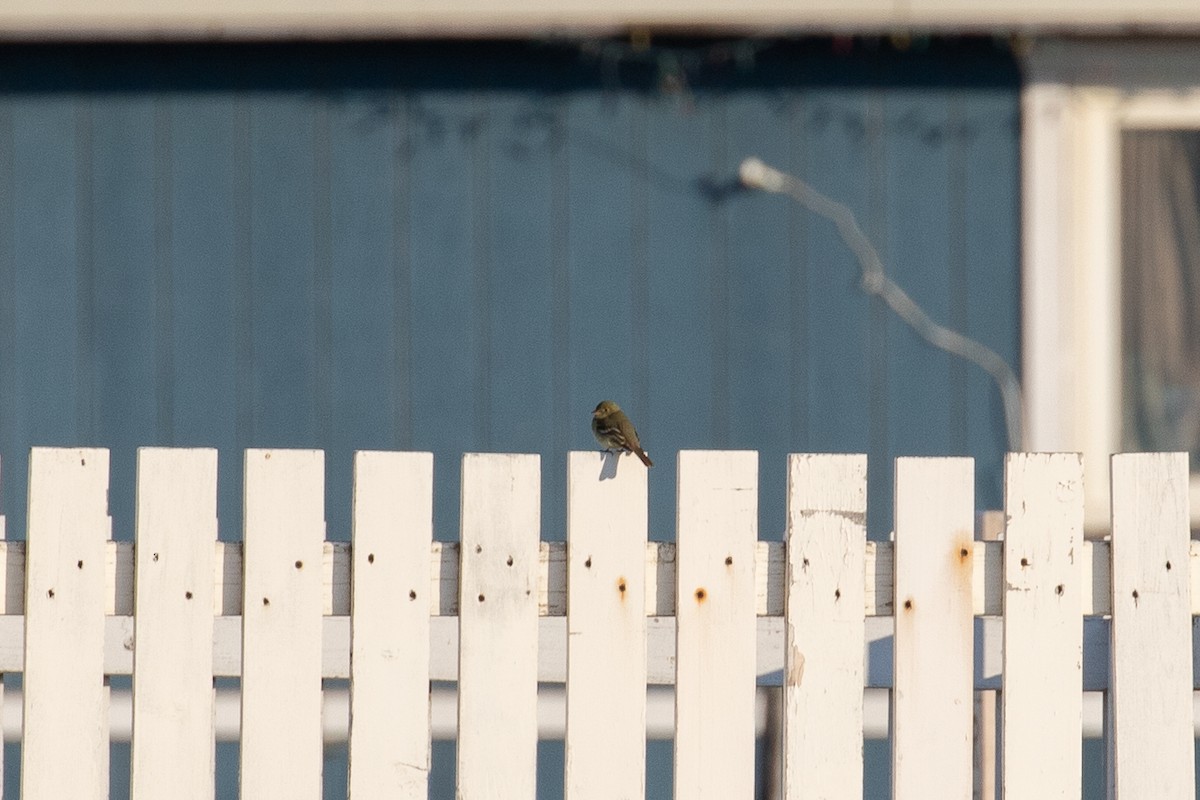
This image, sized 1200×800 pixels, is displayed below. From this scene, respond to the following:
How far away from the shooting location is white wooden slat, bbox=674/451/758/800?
2.43 m

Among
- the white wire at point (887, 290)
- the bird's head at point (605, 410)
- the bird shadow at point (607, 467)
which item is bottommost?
the bird shadow at point (607, 467)

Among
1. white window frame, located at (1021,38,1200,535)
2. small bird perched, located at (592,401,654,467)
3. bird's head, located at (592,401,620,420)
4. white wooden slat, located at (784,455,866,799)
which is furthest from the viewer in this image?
white window frame, located at (1021,38,1200,535)

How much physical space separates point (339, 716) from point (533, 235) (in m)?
1.53

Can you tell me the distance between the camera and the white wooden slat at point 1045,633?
2.44 meters

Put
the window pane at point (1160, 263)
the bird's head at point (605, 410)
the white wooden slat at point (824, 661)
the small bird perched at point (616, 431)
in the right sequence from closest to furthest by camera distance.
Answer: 1. the white wooden slat at point (824, 661)
2. the small bird perched at point (616, 431)
3. the bird's head at point (605, 410)
4. the window pane at point (1160, 263)

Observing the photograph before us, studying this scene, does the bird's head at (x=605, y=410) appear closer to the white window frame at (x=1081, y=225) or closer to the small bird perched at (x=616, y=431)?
the small bird perched at (x=616, y=431)

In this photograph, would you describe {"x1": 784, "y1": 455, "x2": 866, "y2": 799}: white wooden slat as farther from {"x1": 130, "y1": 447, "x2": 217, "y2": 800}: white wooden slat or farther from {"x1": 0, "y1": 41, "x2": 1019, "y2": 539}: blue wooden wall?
{"x1": 0, "y1": 41, "x2": 1019, "y2": 539}: blue wooden wall

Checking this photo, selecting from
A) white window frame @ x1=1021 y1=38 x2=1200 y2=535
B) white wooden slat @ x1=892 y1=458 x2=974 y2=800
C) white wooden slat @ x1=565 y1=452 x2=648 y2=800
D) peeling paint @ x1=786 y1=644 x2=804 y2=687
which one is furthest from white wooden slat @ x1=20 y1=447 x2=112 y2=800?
white window frame @ x1=1021 y1=38 x2=1200 y2=535

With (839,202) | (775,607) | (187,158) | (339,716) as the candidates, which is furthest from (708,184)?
(775,607)

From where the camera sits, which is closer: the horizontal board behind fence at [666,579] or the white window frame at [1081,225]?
the horizontal board behind fence at [666,579]

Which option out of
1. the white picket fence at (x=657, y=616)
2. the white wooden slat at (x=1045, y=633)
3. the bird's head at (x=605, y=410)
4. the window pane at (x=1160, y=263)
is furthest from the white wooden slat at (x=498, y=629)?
the window pane at (x=1160, y=263)

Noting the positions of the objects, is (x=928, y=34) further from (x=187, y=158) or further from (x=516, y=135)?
(x=187, y=158)

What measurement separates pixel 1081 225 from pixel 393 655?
2.95 meters

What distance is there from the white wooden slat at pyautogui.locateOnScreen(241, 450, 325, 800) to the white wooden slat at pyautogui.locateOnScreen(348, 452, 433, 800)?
0.07 m
